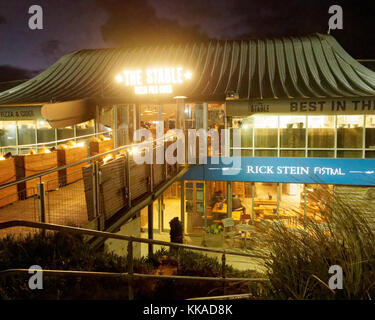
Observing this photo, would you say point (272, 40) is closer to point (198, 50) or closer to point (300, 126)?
point (198, 50)

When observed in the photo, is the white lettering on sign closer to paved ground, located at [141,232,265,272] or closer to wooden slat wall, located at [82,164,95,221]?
paved ground, located at [141,232,265,272]

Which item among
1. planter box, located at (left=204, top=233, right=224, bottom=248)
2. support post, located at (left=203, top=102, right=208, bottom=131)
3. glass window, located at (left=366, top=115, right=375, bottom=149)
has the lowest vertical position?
planter box, located at (left=204, top=233, right=224, bottom=248)

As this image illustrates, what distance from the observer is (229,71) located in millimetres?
14125

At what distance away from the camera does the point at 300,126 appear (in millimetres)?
13445

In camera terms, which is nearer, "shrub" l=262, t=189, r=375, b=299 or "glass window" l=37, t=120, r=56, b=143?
"shrub" l=262, t=189, r=375, b=299

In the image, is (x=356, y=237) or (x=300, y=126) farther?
(x=300, y=126)

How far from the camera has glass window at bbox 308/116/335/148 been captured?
13.2 metres

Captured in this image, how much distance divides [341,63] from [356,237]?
43.4 feet

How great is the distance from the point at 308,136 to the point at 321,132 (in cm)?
56

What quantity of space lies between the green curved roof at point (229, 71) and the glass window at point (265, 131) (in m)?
1.67

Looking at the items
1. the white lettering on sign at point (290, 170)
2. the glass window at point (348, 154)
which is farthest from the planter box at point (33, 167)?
the glass window at point (348, 154)

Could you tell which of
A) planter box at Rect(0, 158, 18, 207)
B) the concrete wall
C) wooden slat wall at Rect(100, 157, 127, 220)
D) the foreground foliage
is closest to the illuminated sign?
the concrete wall

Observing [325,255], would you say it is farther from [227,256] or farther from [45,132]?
[45,132]

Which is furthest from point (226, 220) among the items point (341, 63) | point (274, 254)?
point (274, 254)
